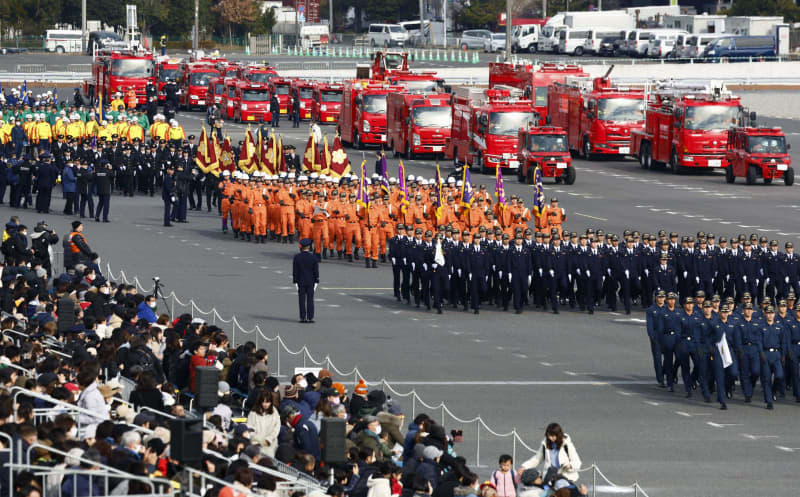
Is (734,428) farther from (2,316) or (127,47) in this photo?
(127,47)

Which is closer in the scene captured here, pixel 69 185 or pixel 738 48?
pixel 69 185

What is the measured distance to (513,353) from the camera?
957 inches

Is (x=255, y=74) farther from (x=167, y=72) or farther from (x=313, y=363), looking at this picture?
(x=313, y=363)

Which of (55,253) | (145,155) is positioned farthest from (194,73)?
(55,253)

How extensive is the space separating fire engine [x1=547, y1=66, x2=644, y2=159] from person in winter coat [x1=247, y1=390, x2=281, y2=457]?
40.3 meters

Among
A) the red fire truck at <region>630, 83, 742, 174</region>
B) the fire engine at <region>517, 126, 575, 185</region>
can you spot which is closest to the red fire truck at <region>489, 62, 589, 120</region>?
the red fire truck at <region>630, 83, 742, 174</region>

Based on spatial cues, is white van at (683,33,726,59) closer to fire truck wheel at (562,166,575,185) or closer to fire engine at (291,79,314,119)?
fire engine at (291,79,314,119)

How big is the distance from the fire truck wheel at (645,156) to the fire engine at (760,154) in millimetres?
5274

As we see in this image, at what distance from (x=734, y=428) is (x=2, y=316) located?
9654mm

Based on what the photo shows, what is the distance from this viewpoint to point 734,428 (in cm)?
1945

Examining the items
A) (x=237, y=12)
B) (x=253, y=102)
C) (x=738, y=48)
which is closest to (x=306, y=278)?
(x=253, y=102)

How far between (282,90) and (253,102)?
9.21ft

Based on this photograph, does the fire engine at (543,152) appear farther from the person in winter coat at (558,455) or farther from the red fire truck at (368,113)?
the person in winter coat at (558,455)

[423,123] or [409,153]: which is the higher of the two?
[423,123]
